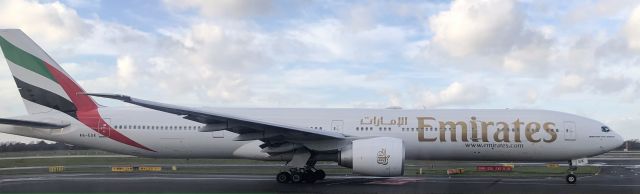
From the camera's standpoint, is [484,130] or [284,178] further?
[484,130]

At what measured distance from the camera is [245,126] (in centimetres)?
1703

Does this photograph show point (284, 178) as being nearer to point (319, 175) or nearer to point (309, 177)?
point (309, 177)

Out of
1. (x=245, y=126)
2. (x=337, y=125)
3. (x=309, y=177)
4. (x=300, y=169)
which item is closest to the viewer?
(x=245, y=126)

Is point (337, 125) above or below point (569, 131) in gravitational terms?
above

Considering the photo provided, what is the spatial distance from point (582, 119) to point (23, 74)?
19.3 meters

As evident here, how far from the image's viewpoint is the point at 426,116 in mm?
20203

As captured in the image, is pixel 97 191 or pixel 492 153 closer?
pixel 97 191

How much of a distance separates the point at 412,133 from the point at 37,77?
13060 mm

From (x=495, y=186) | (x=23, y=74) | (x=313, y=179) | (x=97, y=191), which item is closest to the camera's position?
(x=97, y=191)

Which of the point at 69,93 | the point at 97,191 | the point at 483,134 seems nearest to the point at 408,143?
the point at 483,134

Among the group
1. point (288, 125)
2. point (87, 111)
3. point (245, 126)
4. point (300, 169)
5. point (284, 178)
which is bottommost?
point (284, 178)

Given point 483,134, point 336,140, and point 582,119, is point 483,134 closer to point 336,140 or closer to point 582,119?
point 582,119

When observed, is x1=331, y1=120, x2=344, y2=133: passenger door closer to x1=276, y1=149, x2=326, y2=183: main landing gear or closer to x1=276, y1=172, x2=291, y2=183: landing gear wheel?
x1=276, y1=149, x2=326, y2=183: main landing gear

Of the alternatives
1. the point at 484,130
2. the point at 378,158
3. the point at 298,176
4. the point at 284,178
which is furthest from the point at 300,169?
the point at 484,130
